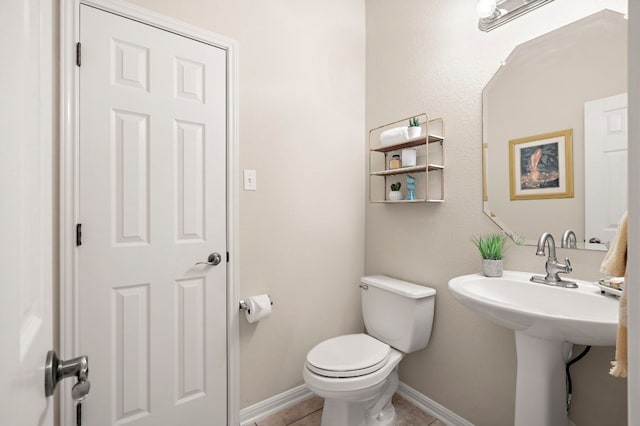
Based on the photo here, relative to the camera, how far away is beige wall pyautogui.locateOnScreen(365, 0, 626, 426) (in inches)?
48.8

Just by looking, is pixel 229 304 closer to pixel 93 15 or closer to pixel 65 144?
pixel 65 144

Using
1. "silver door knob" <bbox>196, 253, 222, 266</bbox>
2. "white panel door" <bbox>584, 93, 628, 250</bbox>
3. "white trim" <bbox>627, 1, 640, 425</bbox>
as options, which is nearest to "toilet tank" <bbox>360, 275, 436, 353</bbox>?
"white panel door" <bbox>584, 93, 628, 250</bbox>

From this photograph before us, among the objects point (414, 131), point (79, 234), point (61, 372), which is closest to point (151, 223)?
point (79, 234)

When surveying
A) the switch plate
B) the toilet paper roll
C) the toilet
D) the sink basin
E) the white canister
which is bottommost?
the toilet

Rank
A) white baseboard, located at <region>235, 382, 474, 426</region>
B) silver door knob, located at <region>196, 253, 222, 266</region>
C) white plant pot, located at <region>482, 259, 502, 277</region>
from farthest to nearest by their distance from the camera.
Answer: white baseboard, located at <region>235, 382, 474, 426</region>, silver door knob, located at <region>196, 253, 222, 266</region>, white plant pot, located at <region>482, 259, 502, 277</region>

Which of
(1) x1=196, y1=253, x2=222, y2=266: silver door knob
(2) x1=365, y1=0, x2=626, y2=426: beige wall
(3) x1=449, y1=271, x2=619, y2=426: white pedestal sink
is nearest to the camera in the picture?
(3) x1=449, y1=271, x2=619, y2=426: white pedestal sink

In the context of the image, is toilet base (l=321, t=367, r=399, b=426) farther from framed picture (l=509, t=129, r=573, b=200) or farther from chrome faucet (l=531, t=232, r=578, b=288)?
framed picture (l=509, t=129, r=573, b=200)

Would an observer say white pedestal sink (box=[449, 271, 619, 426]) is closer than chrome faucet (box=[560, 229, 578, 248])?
Yes

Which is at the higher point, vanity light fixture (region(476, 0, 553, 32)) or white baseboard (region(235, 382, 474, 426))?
vanity light fixture (region(476, 0, 553, 32))

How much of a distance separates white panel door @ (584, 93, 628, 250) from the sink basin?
0.79 feet

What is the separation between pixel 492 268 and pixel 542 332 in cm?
44

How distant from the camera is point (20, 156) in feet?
1.14

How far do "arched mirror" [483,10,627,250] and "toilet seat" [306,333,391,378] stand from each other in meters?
0.88

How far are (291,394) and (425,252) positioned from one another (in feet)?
3.86
